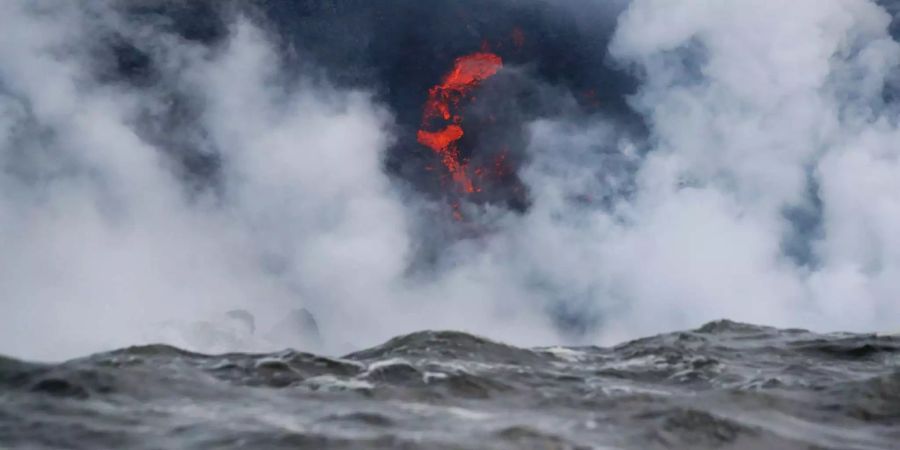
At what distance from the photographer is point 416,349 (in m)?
10.8

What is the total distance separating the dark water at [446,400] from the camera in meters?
6.60

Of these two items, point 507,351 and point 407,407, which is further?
point 507,351

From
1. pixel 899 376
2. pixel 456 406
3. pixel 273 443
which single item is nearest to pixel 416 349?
pixel 456 406

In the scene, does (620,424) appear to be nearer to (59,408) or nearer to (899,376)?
(899,376)

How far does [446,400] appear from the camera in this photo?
8.19 meters

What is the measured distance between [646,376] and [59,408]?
7178 mm

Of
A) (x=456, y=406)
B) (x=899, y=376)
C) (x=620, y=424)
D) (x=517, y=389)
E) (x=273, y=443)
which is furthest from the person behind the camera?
(x=899, y=376)

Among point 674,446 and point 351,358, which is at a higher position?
point 351,358

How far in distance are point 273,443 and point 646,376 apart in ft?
18.9

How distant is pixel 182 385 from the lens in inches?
325

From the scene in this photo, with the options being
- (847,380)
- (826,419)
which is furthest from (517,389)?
(847,380)

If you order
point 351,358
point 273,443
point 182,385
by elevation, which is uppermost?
point 351,358

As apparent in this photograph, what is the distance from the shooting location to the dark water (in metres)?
6.60

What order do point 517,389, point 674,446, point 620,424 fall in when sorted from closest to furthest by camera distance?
point 674,446 < point 620,424 < point 517,389
